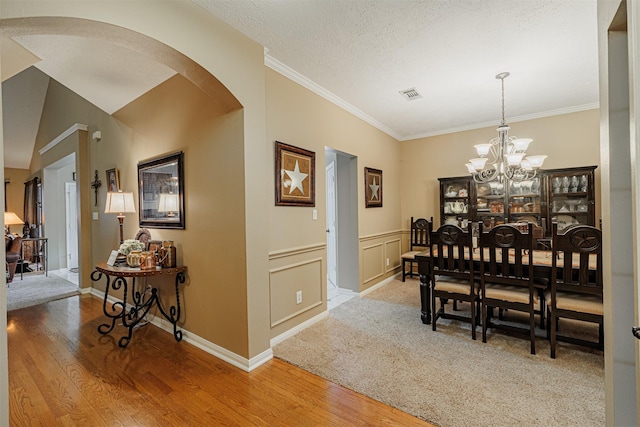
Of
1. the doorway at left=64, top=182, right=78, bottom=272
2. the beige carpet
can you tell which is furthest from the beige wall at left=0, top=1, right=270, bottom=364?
the doorway at left=64, top=182, right=78, bottom=272

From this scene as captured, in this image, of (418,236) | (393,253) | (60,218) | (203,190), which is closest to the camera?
(203,190)

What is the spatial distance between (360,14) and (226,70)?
1049 millimetres

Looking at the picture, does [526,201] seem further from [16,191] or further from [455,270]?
[16,191]

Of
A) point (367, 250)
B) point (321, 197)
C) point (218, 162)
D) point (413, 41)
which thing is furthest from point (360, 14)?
point (367, 250)

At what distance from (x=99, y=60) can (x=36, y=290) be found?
4234mm

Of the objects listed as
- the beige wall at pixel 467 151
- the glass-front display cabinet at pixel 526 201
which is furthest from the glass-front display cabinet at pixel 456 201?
the glass-front display cabinet at pixel 526 201

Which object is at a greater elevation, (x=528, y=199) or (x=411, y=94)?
(x=411, y=94)

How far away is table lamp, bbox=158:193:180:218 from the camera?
9.16 ft

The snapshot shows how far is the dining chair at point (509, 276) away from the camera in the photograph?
92.1 inches

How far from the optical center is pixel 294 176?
2.89 metres

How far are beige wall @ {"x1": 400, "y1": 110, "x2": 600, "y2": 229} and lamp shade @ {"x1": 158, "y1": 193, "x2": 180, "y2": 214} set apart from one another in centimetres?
393

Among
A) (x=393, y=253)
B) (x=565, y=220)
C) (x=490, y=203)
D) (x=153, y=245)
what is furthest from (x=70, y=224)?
(x=565, y=220)

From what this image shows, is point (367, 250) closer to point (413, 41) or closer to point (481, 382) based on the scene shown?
point (481, 382)

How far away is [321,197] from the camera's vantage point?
3.30 meters
